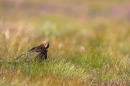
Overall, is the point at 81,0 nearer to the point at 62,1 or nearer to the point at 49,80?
the point at 62,1

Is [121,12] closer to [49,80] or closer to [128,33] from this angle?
[128,33]

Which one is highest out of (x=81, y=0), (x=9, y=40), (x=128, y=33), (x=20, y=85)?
(x=20, y=85)

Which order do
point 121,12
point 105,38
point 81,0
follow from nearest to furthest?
1. point 105,38
2. point 121,12
3. point 81,0

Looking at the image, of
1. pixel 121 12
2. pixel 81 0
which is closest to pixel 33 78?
pixel 121 12

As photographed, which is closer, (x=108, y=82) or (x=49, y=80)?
(x=49, y=80)

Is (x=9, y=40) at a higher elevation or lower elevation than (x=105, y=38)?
higher

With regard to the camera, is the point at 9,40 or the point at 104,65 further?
the point at 9,40

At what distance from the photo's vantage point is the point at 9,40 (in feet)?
30.5

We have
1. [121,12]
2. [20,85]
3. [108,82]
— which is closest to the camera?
[20,85]

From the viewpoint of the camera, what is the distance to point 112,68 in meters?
7.37

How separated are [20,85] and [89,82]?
1.25 metres

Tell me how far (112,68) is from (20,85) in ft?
6.88

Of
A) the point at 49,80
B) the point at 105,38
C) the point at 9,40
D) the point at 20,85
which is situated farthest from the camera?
the point at 105,38

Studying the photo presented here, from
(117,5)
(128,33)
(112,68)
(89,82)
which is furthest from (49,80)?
(117,5)
